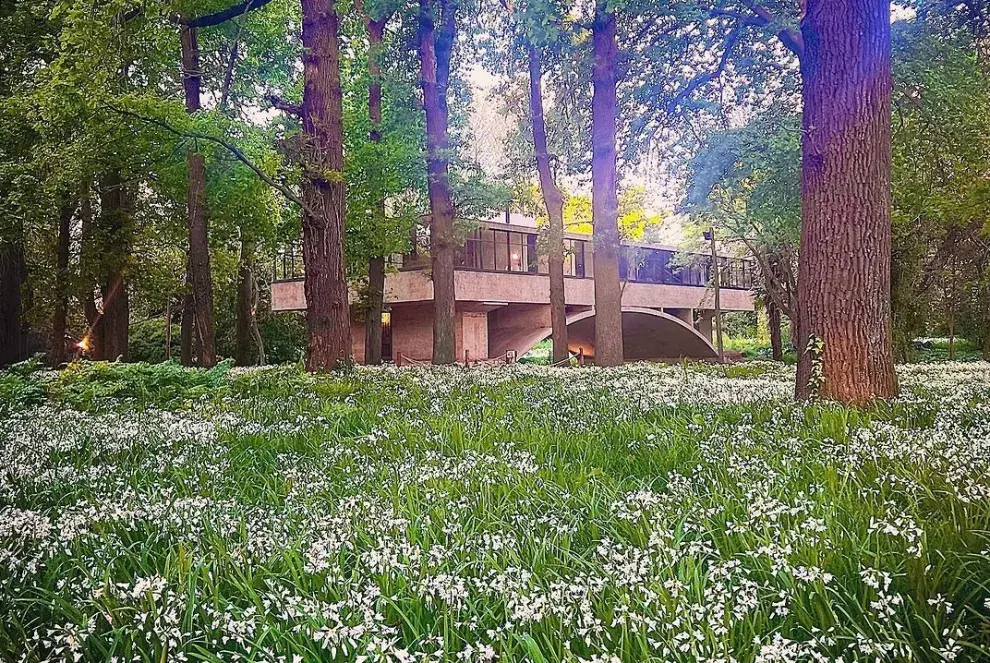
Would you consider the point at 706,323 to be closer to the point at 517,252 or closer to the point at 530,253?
the point at 530,253

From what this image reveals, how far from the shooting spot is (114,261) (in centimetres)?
2053

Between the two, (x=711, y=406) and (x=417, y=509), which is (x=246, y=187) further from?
(x=417, y=509)

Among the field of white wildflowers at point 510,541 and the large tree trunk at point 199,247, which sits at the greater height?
the large tree trunk at point 199,247

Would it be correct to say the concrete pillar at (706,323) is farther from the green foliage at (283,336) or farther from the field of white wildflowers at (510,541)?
the field of white wildflowers at (510,541)

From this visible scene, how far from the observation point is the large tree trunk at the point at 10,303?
1750 cm

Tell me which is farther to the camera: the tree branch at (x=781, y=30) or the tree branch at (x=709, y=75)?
the tree branch at (x=709, y=75)

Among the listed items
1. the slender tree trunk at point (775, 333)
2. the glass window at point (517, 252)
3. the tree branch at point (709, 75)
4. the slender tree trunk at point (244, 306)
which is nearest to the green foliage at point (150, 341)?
the slender tree trunk at point (244, 306)

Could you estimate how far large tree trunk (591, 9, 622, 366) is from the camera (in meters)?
15.8

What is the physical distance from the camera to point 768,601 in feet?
7.04

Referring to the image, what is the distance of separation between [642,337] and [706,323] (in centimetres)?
743

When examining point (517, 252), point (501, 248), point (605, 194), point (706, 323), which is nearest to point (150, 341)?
point (501, 248)

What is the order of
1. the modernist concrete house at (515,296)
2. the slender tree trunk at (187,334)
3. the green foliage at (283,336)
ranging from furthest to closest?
1. the green foliage at (283,336)
2. the modernist concrete house at (515,296)
3. the slender tree trunk at (187,334)

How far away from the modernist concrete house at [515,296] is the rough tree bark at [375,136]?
3755mm

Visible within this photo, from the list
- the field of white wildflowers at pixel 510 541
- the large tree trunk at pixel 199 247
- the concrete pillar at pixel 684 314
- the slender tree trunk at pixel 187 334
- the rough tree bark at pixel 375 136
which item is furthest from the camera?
the concrete pillar at pixel 684 314
